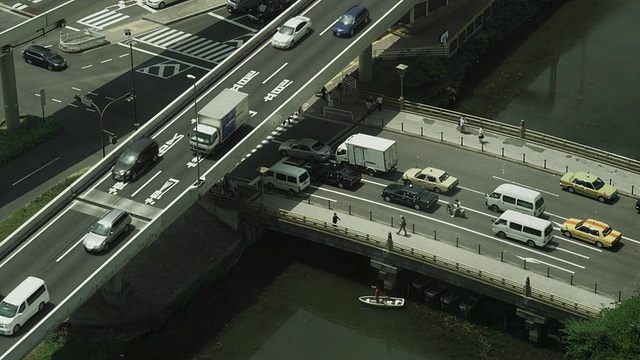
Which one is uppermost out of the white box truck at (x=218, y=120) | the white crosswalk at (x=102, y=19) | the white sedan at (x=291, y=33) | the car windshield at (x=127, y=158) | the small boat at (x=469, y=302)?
the white sedan at (x=291, y=33)

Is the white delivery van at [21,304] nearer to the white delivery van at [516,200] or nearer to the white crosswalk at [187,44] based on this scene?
the white delivery van at [516,200]

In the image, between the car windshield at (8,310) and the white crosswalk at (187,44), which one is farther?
the white crosswalk at (187,44)

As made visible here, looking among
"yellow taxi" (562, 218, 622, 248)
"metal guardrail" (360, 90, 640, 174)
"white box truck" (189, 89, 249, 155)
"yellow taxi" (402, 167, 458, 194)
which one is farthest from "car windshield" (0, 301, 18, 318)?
"metal guardrail" (360, 90, 640, 174)

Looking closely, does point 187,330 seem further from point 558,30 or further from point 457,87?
point 558,30

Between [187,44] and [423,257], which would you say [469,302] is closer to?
[423,257]

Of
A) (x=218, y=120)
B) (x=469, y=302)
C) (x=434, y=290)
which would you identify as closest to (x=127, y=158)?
(x=218, y=120)

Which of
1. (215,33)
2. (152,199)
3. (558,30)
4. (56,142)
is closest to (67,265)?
(152,199)

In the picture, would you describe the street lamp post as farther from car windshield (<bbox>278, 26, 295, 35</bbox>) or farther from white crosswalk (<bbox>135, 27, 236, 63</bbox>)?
white crosswalk (<bbox>135, 27, 236, 63</bbox>)

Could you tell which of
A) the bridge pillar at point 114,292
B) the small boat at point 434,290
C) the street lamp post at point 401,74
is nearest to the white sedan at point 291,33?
the street lamp post at point 401,74
